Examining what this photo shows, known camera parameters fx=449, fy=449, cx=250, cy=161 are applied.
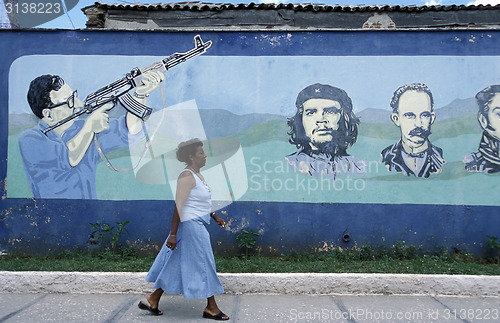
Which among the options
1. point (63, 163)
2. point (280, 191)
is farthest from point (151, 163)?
point (280, 191)

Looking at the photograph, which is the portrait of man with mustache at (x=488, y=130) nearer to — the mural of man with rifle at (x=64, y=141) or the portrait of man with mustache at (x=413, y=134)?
the portrait of man with mustache at (x=413, y=134)

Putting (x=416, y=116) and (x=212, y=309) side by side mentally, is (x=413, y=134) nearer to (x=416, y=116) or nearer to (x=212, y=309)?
(x=416, y=116)

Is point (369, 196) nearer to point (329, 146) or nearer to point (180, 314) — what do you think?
A: point (329, 146)

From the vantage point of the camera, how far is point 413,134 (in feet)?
19.5

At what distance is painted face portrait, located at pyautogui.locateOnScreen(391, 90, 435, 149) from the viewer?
19.4 ft

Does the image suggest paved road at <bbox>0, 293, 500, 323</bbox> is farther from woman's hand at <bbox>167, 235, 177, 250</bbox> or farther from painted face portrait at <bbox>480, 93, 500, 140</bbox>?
painted face portrait at <bbox>480, 93, 500, 140</bbox>

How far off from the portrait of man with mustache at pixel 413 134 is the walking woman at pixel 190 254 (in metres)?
2.87

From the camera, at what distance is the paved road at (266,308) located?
168 inches

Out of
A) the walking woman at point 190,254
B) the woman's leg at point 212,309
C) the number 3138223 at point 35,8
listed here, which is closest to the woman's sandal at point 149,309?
the walking woman at point 190,254

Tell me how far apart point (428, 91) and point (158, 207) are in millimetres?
3905

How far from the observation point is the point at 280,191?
5992mm
